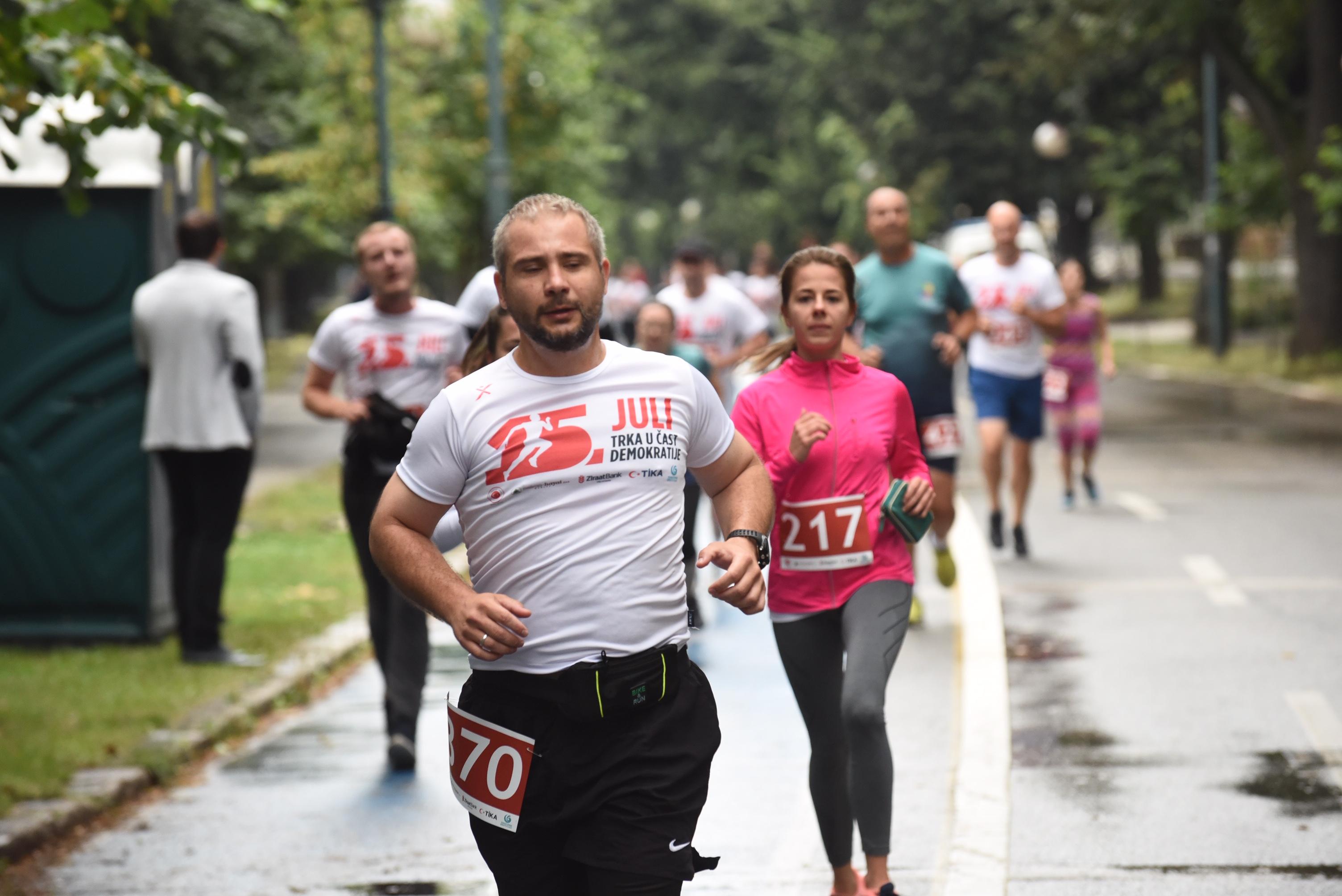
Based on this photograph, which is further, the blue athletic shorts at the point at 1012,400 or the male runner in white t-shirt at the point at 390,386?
the blue athletic shorts at the point at 1012,400

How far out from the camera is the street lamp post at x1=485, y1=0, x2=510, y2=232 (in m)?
16.9

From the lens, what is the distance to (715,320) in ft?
39.6

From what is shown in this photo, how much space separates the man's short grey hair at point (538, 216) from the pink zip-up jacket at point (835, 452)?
154 cm

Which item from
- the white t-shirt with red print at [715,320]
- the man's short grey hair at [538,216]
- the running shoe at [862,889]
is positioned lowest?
the running shoe at [862,889]

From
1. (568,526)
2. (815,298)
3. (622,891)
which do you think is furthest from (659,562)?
(815,298)

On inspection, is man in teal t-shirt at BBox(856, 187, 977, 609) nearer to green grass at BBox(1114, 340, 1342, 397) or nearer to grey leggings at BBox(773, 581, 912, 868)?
grey leggings at BBox(773, 581, 912, 868)

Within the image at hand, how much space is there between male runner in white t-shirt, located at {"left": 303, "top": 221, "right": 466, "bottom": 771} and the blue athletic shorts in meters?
5.24

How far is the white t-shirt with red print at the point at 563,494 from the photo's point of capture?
12.3 feet

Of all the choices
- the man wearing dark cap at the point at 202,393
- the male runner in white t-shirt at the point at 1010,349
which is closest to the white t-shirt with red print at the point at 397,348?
the man wearing dark cap at the point at 202,393

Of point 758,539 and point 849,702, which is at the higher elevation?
point 758,539

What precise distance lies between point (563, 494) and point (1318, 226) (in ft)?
85.2

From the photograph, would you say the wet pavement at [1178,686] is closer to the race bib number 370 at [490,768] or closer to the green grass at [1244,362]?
the race bib number 370 at [490,768]

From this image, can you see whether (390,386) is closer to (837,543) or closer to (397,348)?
(397,348)

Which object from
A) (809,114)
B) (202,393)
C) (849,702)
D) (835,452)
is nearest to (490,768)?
(849,702)
